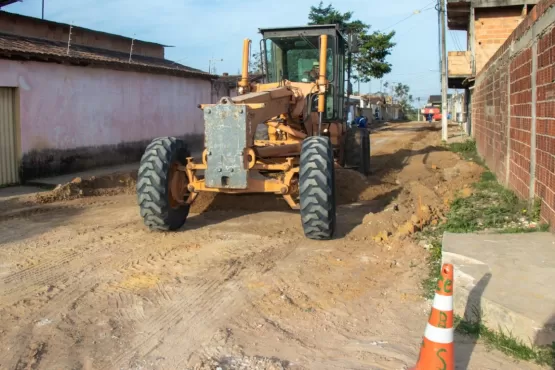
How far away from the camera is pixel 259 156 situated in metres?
7.59

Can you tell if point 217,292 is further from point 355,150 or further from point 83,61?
point 83,61

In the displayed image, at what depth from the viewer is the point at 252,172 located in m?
7.50

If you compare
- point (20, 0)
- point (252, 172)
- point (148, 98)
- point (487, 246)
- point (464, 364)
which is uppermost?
point (20, 0)

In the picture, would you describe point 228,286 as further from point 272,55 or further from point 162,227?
point 272,55

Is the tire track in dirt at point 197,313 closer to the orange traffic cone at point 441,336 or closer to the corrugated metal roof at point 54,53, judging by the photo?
the orange traffic cone at point 441,336

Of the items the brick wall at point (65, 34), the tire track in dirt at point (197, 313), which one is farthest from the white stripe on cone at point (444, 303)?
the brick wall at point (65, 34)

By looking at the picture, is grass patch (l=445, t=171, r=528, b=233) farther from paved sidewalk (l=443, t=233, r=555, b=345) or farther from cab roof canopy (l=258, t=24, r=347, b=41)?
cab roof canopy (l=258, t=24, r=347, b=41)

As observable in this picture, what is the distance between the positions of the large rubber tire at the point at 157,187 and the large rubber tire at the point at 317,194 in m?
1.82

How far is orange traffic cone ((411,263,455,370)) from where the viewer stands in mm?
3439

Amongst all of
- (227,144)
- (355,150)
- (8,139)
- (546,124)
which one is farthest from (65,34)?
(546,124)

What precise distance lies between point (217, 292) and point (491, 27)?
24.8 m

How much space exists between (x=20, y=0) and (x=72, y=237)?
36.6 feet

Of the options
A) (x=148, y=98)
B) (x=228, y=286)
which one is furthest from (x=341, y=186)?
(x=148, y=98)

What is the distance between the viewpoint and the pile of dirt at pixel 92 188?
1058 cm
